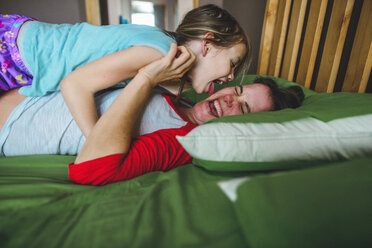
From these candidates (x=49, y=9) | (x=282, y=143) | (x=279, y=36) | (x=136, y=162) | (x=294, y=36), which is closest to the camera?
(x=282, y=143)

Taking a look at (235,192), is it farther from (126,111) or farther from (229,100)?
(229,100)

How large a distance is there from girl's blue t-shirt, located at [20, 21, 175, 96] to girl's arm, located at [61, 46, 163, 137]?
108 millimetres

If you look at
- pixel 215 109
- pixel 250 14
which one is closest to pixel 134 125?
pixel 215 109

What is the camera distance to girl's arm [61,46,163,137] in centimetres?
70

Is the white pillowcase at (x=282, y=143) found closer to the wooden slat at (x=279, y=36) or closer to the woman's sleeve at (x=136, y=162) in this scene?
the woman's sleeve at (x=136, y=162)

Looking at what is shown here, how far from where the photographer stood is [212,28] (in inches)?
37.2

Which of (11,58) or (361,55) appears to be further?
(361,55)

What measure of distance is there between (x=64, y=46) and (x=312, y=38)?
1463 mm

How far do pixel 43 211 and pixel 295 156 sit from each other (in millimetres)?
640

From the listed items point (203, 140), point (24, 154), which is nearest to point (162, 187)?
point (203, 140)

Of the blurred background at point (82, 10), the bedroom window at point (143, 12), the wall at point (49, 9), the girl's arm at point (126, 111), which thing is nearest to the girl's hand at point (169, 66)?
the girl's arm at point (126, 111)

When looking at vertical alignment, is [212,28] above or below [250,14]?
below

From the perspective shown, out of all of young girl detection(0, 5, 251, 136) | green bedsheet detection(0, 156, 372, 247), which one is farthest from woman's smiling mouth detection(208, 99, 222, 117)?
green bedsheet detection(0, 156, 372, 247)

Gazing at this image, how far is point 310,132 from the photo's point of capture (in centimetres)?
54
